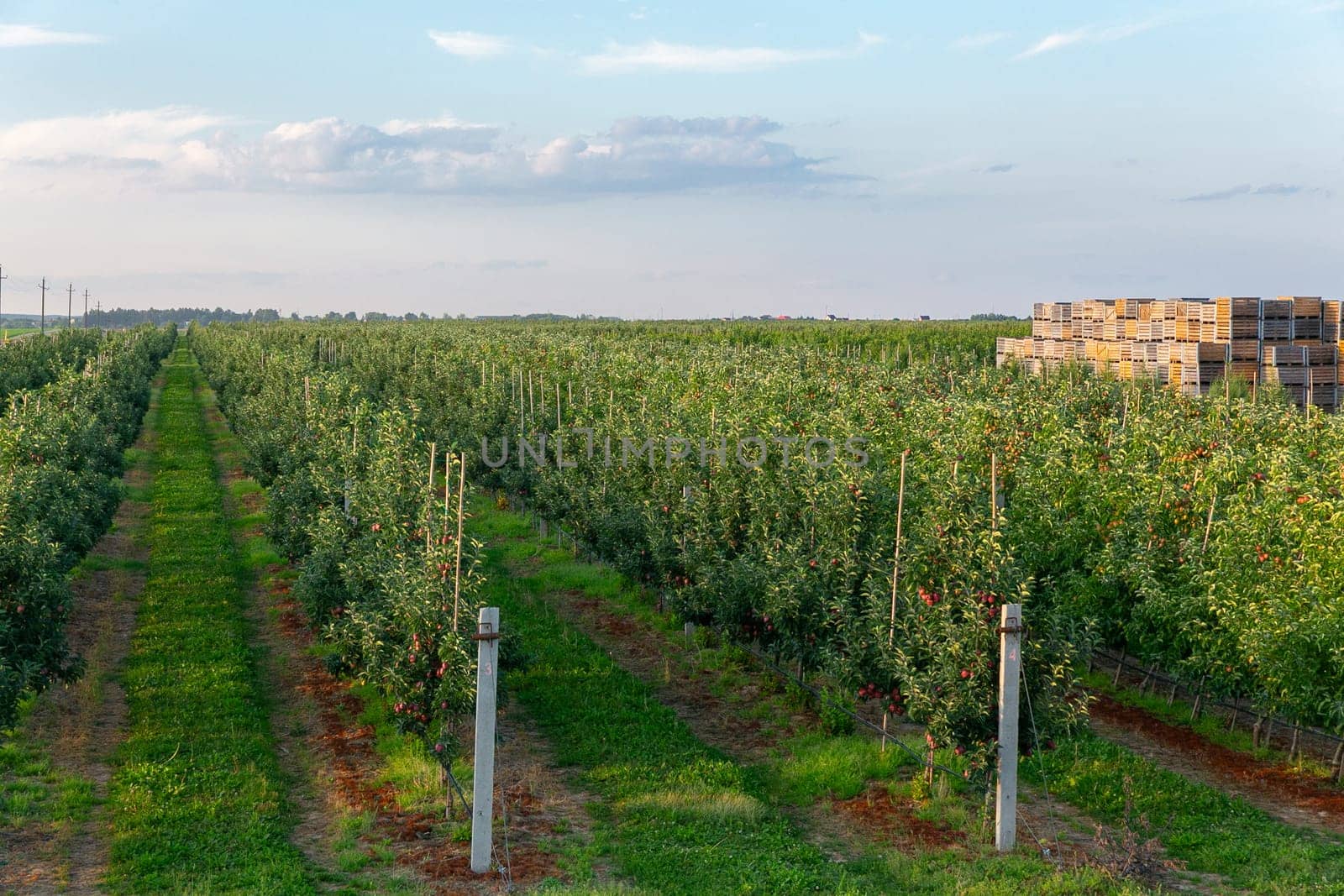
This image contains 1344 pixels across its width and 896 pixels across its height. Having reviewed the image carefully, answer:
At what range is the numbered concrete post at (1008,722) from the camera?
1205 cm

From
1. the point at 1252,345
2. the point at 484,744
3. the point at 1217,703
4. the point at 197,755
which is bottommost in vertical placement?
the point at 197,755

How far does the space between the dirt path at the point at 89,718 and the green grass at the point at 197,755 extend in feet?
0.71

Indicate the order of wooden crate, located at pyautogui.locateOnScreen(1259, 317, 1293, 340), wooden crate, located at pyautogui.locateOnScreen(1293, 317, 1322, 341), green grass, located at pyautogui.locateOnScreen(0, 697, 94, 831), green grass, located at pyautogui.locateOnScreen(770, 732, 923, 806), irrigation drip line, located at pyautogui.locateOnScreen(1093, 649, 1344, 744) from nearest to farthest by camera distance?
1. green grass, located at pyautogui.locateOnScreen(0, 697, 94, 831)
2. green grass, located at pyautogui.locateOnScreen(770, 732, 923, 806)
3. irrigation drip line, located at pyautogui.locateOnScreen(1093, 649, 1344, 744)
4. wooden crate, located at pyautogui.locateOnScreen(1259, 317, 1293, 340)
5. wooden crate, located at pyautogui.locateOnScreen(1293, 317, 1322, 341)

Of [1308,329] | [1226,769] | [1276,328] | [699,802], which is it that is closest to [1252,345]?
[1276,328]

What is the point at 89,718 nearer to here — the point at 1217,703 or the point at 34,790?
the point at 34,790

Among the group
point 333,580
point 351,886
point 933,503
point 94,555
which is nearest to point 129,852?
point 351,886

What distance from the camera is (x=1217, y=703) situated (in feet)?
57.0

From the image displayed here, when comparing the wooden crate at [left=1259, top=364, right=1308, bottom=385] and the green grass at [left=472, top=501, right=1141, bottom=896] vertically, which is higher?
the wooden crate at [left=1259, top=364, right=1308, bottom=385]

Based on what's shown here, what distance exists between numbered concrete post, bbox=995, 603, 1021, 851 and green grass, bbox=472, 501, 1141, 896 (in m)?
0.33

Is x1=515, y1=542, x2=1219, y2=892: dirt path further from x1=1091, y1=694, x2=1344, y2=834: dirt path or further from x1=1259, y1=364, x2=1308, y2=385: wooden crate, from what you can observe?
x1=1259, y1=364, x2=1308, y2=385: wooden crate

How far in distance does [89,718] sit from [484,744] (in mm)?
7797

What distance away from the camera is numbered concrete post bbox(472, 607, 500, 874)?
1145cm

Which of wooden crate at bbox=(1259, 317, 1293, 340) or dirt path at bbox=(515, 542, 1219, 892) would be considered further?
wooden crate at bbox=(1259, 317, 1293, 340)

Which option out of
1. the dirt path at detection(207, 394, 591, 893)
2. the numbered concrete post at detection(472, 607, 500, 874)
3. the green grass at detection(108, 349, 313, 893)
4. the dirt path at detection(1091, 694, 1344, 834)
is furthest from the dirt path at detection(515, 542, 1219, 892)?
the green grass at detection(108, 349, 313, 893)
